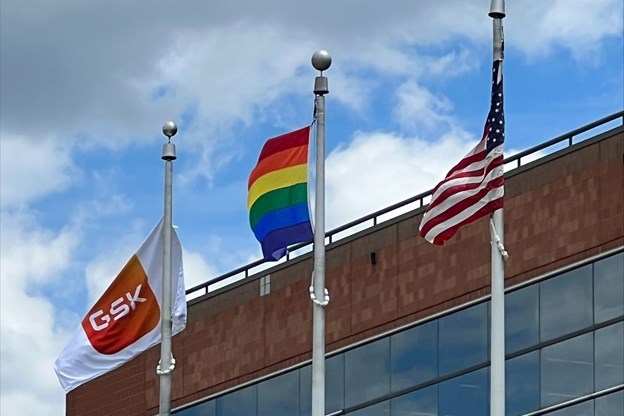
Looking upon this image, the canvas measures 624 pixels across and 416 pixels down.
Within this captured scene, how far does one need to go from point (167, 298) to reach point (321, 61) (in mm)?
4697

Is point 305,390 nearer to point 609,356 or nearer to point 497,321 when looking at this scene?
point 609,356

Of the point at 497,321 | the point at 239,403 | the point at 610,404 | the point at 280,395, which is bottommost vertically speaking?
the point at 497,321

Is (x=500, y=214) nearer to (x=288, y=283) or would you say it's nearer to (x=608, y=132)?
(x=608, y=132)

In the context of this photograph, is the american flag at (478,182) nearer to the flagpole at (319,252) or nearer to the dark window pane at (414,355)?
the flagpole at (319,252)

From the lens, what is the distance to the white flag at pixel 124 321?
2712 cm

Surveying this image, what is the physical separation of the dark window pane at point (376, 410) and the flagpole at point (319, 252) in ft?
31.8

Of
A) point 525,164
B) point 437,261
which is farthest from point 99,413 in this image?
point 525,164

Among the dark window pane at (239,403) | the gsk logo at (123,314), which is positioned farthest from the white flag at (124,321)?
the dark window pane at (239,403)

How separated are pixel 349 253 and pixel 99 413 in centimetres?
947

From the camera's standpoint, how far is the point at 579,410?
29.1 m

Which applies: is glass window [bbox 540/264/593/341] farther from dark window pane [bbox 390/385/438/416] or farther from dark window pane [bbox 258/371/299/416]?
dark window pane [bbox 258/371/299/416]

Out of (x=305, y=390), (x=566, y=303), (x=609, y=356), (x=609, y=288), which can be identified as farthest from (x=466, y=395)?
(x=305, y=390)

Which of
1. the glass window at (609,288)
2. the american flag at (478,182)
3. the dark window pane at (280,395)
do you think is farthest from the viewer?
the dark window pane at (280,395)

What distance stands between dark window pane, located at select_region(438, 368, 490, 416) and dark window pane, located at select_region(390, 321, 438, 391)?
53 centimetres
